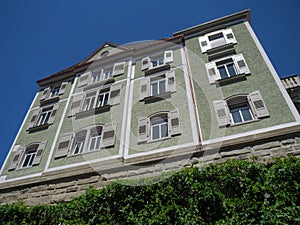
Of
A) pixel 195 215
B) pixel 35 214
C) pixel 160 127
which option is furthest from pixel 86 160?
pixel 195 215

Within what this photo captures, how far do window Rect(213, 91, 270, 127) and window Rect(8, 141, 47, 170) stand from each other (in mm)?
9539

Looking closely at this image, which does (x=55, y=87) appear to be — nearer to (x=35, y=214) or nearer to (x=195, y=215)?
(x=35, y=214)

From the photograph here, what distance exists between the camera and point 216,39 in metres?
13.9

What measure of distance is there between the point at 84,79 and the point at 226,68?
9.94 m

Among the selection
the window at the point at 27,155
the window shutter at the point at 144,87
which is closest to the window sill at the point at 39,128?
the window at the point at 27,155

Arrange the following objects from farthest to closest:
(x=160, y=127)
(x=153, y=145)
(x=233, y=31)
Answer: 1. (x=233, y=31)
2. (x=160, y=127)
3. (x=153, y=145)

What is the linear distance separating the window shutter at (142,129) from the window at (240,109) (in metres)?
3.37

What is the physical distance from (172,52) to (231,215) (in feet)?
36.6

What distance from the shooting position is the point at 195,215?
570cm

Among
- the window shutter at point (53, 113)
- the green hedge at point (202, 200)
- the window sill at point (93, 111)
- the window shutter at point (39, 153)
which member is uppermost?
the window shutter at point (53, 113)

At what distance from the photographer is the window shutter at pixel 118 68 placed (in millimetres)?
14289

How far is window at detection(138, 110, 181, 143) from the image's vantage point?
31.2 ft

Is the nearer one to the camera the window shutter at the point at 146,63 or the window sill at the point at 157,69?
the window sill at the point at 157,69

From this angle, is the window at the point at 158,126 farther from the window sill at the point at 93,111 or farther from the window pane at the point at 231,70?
the window pane at the point at 231,70
